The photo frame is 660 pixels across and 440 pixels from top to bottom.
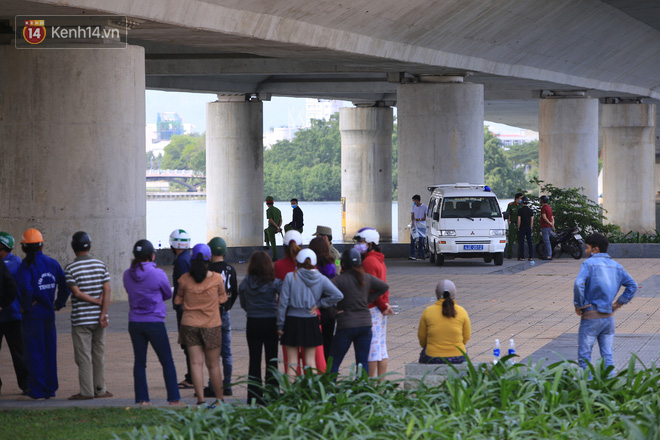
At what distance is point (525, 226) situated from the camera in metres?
29.6

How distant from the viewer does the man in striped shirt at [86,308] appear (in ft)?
36.0

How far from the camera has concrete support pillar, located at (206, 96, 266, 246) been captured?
133 ft

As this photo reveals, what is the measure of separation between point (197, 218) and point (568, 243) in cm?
7675

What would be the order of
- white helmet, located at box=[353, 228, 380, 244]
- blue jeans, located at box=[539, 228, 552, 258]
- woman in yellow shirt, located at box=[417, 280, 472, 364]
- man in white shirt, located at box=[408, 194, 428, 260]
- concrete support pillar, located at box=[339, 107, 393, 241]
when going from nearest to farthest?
woman in yellow shirt, located at box=[417, 280, 472, 364] < white helmet, located at box=[353, 228, 380, 244] < blue jeans, located at box=[539, 228, 552, 258] < man in white shirt, located at box=[408, 194, 428, 260] < concrete support pillar, located at box=[339, 107, 393, 241]

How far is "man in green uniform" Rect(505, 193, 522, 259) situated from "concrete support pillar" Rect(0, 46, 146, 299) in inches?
545

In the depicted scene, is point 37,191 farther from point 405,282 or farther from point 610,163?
point 610,163

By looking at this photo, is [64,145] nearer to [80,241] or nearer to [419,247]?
[80,241]

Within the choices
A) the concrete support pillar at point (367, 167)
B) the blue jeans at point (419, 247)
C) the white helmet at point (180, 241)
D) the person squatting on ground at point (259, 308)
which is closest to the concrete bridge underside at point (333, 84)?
the concrete support pillar at point (367, 167)

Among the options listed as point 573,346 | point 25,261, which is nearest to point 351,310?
point 25,261

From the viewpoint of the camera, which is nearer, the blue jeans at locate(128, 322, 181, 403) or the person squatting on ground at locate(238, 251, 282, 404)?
the person squatting on ground at locate(238, 251, 282, 404)

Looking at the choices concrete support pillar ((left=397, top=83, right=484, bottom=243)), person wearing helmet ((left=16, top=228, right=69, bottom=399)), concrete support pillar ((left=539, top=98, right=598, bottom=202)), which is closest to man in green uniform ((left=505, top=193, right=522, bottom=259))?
concrete support pillar ((left=397, top=83, right=484, bottom=243))

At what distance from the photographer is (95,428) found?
9586mm

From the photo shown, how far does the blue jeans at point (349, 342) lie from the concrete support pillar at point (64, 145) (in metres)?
8.85

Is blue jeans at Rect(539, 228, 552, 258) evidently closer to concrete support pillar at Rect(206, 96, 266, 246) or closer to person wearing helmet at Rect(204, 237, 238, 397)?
concrete support pillar at Rect(206, 96, 266, 246)
